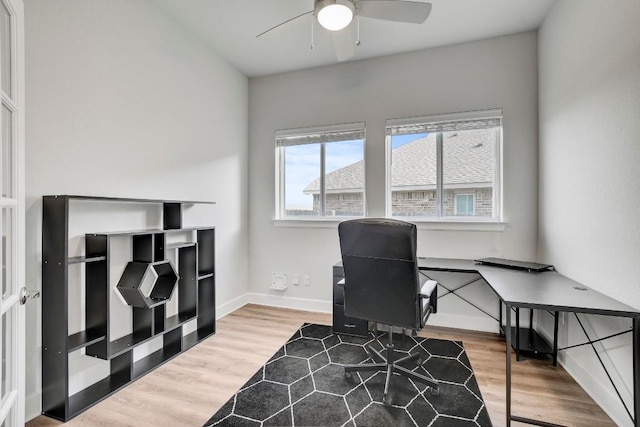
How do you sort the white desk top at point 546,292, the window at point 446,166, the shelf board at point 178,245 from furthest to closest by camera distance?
1. the window at point 446,166
2. the shelf board at point 178,245
3. the white desk top at point 546,292

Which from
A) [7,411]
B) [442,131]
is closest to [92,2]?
[7,411]

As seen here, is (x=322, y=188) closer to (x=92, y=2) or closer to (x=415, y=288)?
(x=415, y=288)

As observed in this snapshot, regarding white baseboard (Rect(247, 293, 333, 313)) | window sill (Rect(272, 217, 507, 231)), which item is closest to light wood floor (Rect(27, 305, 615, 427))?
white baseboard (Rect(247, 293, 333, 313))

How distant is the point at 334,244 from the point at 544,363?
6.84 feet

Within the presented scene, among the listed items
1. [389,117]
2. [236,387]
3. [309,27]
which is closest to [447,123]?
[389,117]

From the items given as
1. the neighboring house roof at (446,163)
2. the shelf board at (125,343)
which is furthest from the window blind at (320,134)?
the shelf board at (125,343)

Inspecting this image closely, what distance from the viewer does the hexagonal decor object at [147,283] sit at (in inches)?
81.5

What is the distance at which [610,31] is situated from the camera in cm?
172

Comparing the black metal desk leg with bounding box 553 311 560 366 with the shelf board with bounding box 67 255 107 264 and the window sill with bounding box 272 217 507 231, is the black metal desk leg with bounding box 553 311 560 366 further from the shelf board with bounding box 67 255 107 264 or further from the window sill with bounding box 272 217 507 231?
the shelf board with bounding box 67 255 107 264

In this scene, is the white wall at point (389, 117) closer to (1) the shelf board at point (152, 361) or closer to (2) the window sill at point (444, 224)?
(2) the window sill at point (444, 224)

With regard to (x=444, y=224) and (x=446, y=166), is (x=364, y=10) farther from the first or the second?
(x=444, y=224)

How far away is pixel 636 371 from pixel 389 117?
2.64m

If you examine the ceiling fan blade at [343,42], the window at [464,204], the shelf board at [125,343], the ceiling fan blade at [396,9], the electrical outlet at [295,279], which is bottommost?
the shelf board at [125,343]

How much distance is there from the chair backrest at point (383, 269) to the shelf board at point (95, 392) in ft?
5.44
